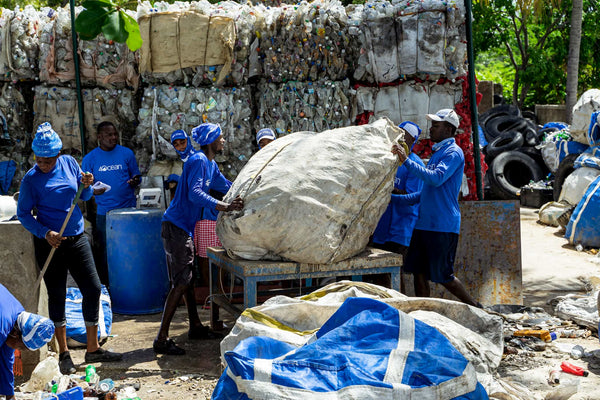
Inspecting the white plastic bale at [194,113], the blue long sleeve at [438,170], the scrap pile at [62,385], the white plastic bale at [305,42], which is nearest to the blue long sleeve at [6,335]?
the scrap pile at [62,385]

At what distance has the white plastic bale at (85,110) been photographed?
7.75 meters

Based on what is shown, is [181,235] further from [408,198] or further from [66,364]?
[408,198]

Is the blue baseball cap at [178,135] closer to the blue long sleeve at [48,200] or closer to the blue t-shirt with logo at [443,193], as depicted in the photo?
the blue long sleeve at [48,200]

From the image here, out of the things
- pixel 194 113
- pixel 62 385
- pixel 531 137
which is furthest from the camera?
pixel 531 137

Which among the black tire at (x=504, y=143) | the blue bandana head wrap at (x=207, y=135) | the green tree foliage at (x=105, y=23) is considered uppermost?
the green tree foliage at (x=105, y=23)

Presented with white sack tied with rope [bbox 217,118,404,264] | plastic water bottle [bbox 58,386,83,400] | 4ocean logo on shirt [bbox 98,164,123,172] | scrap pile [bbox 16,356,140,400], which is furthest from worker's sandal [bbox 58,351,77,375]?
4ocean logo on shirt [bbox 98,164,123,172]

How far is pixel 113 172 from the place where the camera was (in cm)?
715

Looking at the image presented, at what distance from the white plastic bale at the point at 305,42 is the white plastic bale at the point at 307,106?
11 centimetres

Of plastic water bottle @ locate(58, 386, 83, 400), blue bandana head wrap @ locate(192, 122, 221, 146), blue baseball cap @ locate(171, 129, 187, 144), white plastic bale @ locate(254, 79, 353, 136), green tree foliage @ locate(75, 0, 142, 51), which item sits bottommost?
plastic water bottle @ locate(58, 386, 83, 400)

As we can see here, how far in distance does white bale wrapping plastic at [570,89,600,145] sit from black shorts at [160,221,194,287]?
26.9 feet

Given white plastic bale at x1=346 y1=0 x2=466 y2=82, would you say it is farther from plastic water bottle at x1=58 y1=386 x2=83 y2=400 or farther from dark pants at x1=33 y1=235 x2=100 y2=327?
plastic water bottle at x1=58 y1=386 x2=83 y2=400

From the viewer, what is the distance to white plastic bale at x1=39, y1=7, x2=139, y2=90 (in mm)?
7594

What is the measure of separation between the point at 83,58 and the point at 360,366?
566 cm

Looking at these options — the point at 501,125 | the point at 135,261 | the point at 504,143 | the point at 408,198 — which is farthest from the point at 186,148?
the point at 501,125
